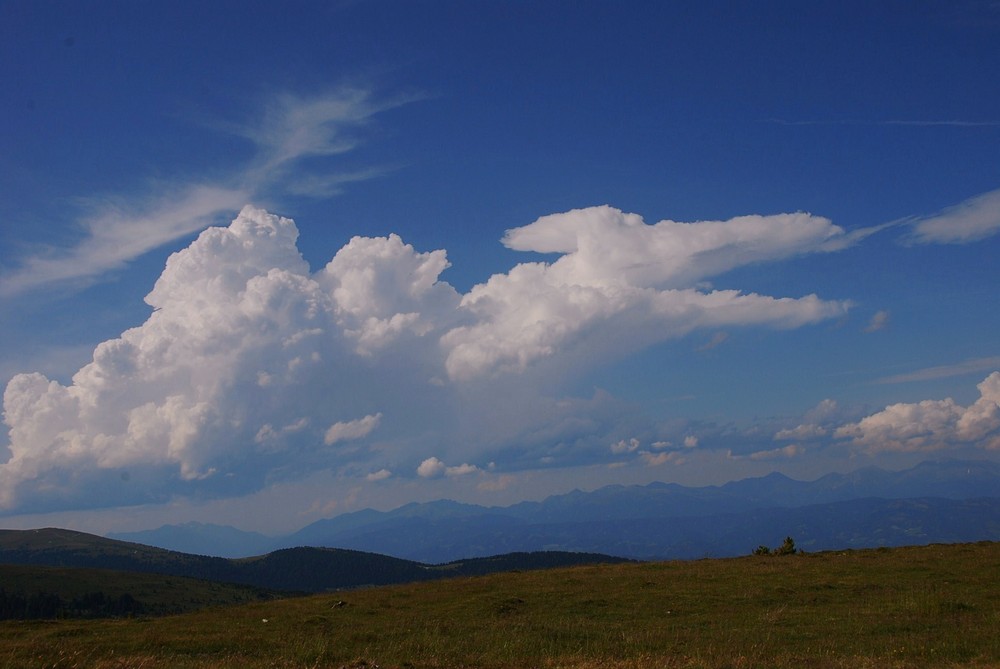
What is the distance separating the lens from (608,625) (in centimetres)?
2981

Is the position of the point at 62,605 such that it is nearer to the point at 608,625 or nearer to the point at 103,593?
the point at 103,593

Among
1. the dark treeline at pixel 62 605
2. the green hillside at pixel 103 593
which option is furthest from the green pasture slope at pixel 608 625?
the dark treeline at pixel 62 605

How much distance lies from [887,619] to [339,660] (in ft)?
69.4

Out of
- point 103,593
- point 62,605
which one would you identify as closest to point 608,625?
point 103,593

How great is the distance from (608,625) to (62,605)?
116 meters

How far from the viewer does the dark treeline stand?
347 feet

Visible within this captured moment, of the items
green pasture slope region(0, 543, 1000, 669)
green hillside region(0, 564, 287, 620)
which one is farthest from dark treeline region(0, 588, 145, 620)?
green pasture slope region(0, 543, 1000, 669)

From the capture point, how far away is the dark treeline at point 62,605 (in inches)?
4158

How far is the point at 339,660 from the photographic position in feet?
76.0

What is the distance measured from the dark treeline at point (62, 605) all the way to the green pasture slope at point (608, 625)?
3063 inches

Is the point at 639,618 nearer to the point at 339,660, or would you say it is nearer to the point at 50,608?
the point at 339,660

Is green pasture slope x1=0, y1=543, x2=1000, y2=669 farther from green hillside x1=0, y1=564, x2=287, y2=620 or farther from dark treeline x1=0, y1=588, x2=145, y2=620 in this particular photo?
dark treeline x1=0, y1=588, x2=145, y2=620

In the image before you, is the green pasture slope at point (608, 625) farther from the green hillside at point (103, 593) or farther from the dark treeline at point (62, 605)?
the dark treeline at point (62, 605)

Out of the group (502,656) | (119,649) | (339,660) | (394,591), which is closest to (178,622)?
(119,649)
